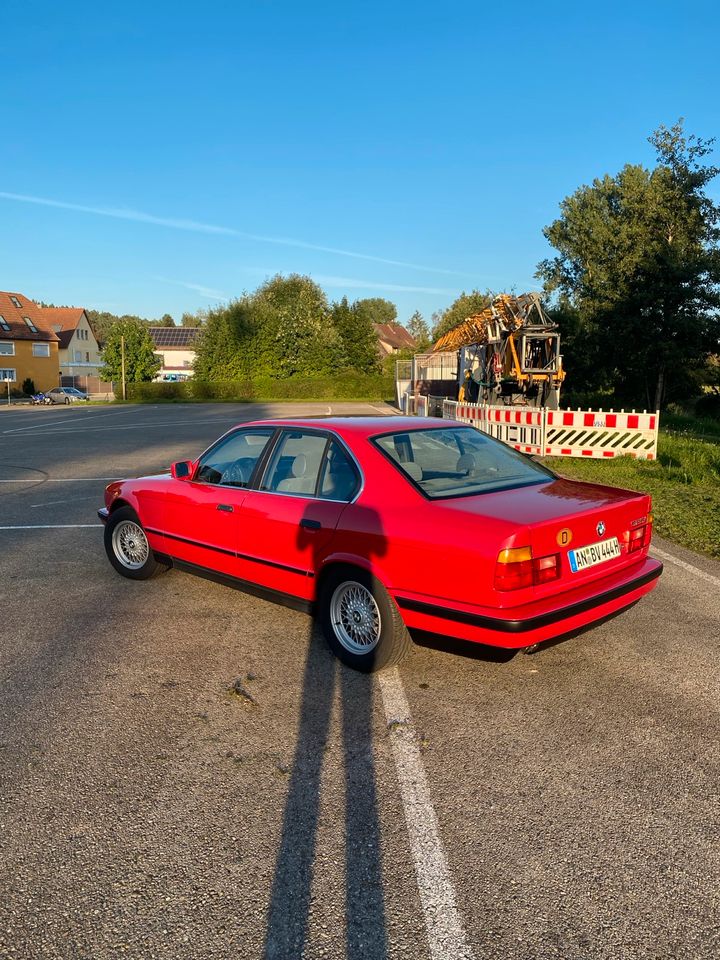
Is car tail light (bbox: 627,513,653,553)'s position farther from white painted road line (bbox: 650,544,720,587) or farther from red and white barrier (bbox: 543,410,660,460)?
red and white barrier (bbox: 543,410,660,460)

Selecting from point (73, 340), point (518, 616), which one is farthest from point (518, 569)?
point (73, 340)

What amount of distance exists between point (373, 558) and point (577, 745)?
137 cm

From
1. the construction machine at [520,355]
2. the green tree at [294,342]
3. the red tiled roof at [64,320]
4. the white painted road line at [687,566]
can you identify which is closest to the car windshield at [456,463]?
the white painted road line at [687,566]

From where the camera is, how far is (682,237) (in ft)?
129

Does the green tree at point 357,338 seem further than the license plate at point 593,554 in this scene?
Yes

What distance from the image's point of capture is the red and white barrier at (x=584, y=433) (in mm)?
13758

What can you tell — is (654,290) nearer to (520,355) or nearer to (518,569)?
(520,355)

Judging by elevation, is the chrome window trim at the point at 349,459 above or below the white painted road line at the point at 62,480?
above

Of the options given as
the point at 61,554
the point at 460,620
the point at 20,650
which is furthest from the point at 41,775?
the point at 61,554

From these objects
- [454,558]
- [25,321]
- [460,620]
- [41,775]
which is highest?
[25,321]

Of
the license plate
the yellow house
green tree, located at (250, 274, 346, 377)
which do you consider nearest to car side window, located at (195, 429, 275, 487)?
the license plate

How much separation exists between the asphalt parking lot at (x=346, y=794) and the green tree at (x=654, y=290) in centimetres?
2869

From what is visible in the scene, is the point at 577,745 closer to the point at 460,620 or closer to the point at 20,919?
the point at 460,620

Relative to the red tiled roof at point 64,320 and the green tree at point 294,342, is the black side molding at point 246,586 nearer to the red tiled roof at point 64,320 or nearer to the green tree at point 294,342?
the green tree at point 294,342
